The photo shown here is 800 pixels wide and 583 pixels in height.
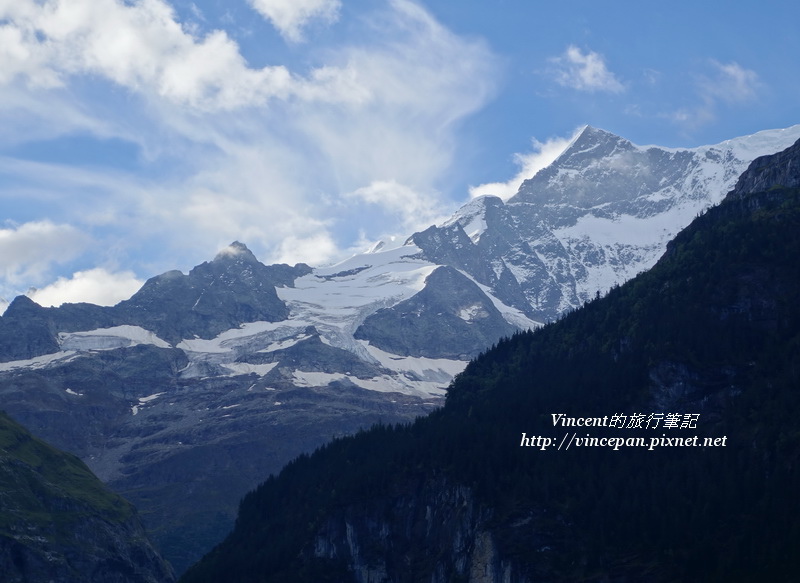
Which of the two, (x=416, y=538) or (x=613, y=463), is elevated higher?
(x=613, y=463)

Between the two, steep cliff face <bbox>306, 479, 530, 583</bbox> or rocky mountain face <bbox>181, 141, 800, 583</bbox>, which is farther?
steep cliff face <bbox>306, 479, 530, 583</bbox>

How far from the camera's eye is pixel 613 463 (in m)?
151

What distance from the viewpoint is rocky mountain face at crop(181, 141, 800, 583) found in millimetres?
131250

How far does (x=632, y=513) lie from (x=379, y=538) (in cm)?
4431

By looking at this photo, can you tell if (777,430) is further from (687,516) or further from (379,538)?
(379,538)

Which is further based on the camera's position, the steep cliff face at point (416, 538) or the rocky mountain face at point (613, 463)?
the steep cliff face at point (416, 538)

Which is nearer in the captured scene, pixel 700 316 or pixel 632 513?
pixel 632 513

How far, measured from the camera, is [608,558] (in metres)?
133

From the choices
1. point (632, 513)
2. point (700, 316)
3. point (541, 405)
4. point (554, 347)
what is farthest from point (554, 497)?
point (554, 347)

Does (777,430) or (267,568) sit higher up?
(777,430)

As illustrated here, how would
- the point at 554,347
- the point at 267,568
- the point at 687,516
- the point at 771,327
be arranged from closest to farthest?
the point at 687,516 < the point at 771,327 < the point at 267,568 < the point at 554,347

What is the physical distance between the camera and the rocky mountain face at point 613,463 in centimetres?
13125

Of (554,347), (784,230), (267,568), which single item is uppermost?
(784,230)

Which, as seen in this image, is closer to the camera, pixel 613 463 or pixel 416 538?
pixel 613 463
